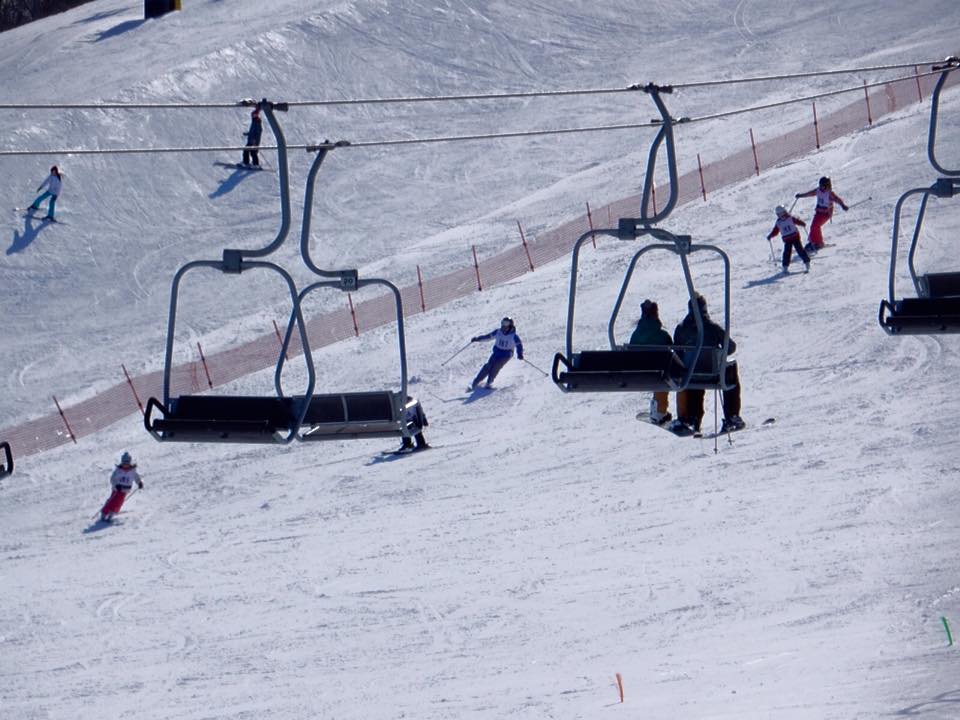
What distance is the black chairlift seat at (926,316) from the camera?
30.1ft

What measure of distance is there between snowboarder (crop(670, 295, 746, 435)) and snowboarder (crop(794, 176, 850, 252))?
9433 mm

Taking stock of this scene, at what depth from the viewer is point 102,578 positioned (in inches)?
641

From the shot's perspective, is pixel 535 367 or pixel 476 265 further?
→ pixel 476 265

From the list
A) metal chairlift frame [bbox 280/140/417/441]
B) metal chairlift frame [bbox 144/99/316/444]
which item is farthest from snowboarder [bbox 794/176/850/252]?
metal chairlift frame [bbox 144/99/316/444]

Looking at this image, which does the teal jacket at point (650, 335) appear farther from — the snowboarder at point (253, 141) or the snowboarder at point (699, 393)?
the snowboarder at point (253, 141)

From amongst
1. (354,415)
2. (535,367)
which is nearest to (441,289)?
(535,367)

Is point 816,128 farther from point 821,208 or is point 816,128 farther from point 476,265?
point 476,265

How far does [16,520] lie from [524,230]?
11.4 m

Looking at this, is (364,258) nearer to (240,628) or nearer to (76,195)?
(76,195)

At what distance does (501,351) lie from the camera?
64.8 feet

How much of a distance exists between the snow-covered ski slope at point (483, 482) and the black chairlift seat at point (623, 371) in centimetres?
439

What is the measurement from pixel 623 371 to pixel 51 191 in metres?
20.5

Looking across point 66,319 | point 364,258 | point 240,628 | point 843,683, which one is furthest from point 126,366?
point 843,683

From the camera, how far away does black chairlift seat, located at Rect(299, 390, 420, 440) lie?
861 cm
